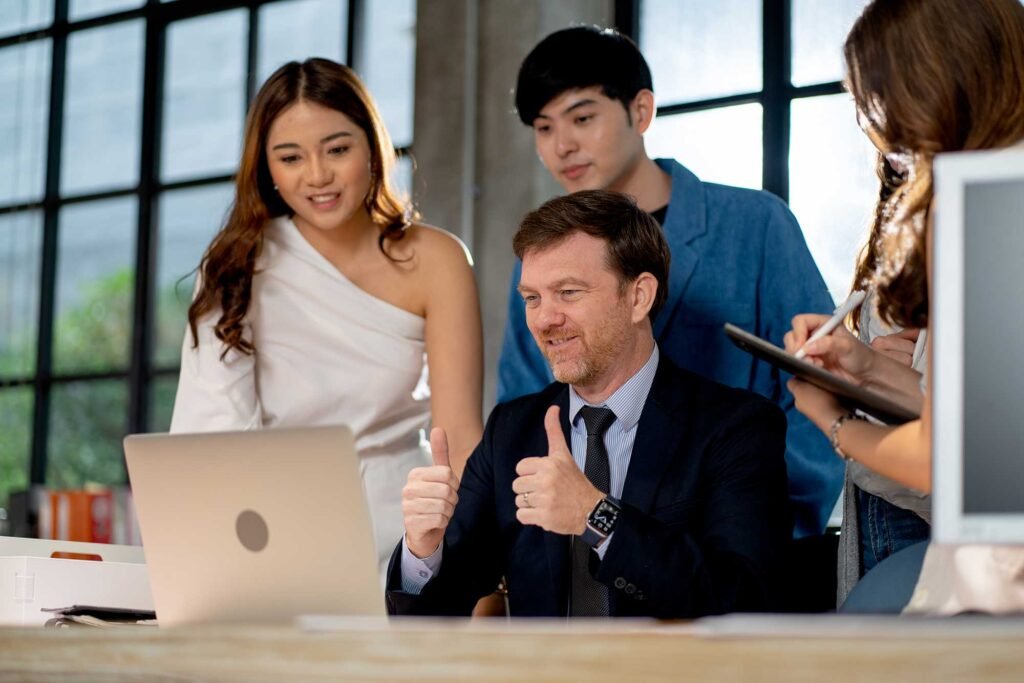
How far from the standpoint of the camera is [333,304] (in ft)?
9.55

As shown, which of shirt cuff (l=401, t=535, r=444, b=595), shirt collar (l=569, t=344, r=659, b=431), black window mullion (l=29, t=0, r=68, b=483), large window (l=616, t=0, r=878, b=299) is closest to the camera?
shirt cuff (l=401, t=535, r=444, b=595)

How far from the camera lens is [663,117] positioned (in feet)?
13.8

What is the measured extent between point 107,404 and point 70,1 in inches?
70.9

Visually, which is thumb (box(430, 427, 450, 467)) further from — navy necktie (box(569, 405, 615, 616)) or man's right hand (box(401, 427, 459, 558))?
navy necktie (box(569, 405, 615, 616))

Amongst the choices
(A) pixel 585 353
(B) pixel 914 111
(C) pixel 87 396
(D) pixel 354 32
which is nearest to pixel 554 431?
(A) pixel 585 353

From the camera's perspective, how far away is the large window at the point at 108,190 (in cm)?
546

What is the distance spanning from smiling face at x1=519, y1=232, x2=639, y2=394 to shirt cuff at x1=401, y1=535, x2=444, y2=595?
0.38 m

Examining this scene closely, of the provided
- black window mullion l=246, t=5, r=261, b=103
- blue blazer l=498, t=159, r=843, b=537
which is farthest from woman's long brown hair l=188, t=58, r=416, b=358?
black window mullion l=246, t=5, r=261, b=103

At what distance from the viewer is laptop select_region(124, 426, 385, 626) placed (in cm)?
141

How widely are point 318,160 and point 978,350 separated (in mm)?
1863

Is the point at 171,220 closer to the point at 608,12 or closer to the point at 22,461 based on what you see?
the point at 22,461

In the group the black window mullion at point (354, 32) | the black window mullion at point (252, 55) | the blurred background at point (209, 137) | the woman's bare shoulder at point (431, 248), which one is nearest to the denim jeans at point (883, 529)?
the woman's bare shoulder at point (431, 248)

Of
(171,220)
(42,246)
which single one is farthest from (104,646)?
(42,246)

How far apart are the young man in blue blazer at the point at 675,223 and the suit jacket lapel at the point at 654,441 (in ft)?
1.42
